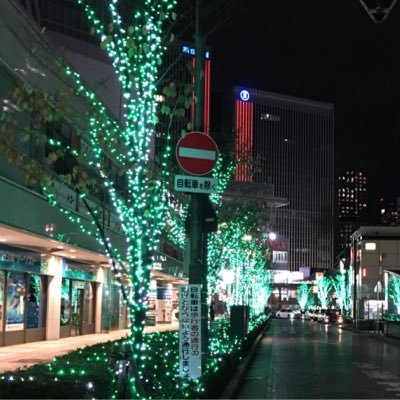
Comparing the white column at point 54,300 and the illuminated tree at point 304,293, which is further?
the illuminated tree at point 304,293

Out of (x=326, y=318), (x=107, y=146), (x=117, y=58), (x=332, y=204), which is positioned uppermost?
(x=332, y=204)

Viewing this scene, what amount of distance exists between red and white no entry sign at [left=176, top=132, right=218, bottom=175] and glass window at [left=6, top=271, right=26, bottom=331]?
1456cm

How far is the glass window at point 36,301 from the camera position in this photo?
25.2m

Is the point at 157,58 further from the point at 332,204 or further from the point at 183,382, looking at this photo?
the point at 332,204

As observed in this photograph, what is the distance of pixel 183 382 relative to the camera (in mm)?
9492

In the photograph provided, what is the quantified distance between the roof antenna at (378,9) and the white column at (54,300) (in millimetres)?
21469

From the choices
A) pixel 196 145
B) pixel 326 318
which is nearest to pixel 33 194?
pixel 196 145

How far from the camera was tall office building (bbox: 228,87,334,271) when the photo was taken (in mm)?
126556

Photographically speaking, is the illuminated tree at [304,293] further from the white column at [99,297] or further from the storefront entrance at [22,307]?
the storefront entrance at [22,307]

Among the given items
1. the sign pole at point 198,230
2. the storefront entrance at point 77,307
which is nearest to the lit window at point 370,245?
the storefront entrance at point 77,307

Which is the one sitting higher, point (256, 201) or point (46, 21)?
point (46, 21)

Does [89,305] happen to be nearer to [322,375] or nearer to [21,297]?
[21,297]

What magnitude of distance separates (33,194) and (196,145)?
10468 millimetres

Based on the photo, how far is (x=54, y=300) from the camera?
90.0 ft
